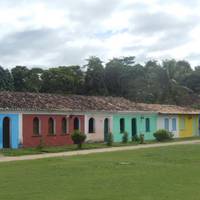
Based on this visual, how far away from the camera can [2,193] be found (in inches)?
446

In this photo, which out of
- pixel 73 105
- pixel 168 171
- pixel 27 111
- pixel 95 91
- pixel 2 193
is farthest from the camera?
pixel 95 91

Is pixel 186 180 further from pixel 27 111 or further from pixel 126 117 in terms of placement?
pixel 126 117

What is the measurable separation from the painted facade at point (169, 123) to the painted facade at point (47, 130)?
1076 cm

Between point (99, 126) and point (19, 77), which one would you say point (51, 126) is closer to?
point (99, 126)

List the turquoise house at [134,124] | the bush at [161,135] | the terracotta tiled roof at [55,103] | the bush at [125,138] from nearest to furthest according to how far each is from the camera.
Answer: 1. the terracotta tiled roof at [55,103]
2. the bush at [125,138]
3. the bush at [161,135]
4. the turquoise house at [134,124]

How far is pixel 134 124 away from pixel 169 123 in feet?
18.8

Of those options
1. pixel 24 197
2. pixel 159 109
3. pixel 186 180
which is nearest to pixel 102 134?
pixel 159 109

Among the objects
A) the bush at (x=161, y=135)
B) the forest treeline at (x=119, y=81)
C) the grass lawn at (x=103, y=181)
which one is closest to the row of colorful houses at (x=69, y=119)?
the bush at (x=161, y=135)

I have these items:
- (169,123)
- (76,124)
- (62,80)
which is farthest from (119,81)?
(76,124)

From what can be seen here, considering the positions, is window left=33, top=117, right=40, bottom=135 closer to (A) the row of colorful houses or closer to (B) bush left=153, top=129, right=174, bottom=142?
(A) the row of colorful houses

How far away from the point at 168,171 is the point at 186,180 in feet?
7.69

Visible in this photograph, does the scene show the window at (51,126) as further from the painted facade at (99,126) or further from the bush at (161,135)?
the bush at (161,135)

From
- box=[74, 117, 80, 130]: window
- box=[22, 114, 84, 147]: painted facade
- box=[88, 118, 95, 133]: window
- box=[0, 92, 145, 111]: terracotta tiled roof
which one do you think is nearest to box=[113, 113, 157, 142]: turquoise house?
box=[0, 92, 145, 111]: terracotta tiled roof

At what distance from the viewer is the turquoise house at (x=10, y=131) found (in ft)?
99.9
